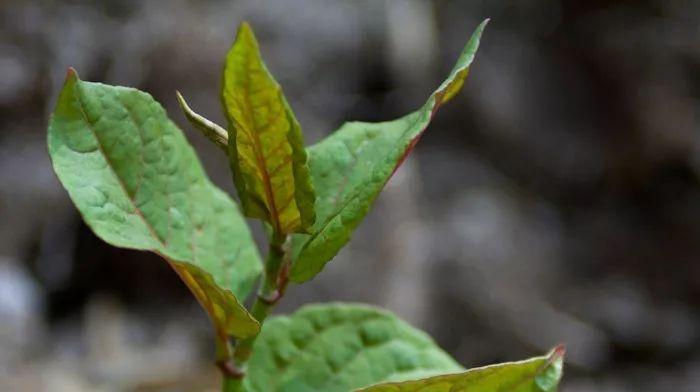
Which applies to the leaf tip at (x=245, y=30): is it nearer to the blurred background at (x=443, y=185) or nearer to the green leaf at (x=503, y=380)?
the green leaf at (x=503, y=380)

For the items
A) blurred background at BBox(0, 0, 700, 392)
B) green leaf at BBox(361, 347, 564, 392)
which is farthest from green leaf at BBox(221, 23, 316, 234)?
blurred background at BBox(0, 0, 700, 392)

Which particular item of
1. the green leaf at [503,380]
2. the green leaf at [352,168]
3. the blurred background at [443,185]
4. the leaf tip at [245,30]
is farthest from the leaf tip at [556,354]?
the blurred background at [443,185]

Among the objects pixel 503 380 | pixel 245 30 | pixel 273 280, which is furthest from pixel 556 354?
pixel 245 30

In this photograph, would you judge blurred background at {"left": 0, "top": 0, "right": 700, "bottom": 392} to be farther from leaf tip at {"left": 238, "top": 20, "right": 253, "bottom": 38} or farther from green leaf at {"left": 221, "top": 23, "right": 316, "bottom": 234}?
leaf tip at {"left": 238, "top": 20, "right": 253, "bottom": 38}

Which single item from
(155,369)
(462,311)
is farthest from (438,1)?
(155,369)

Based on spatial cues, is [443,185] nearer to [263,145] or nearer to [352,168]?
[352,168]
